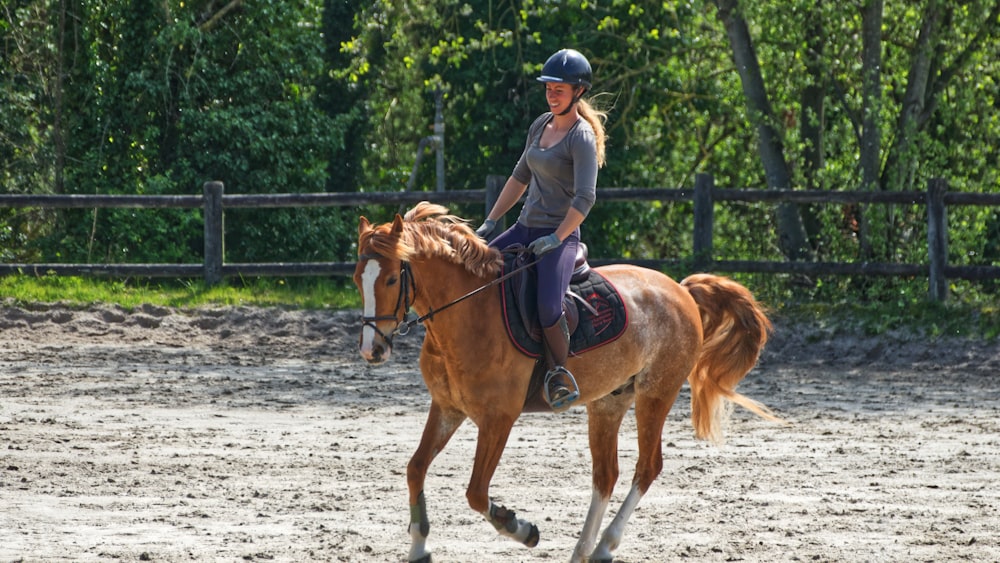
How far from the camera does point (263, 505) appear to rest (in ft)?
21.6

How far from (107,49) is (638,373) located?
47.2 feet

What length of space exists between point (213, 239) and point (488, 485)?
10078 mm

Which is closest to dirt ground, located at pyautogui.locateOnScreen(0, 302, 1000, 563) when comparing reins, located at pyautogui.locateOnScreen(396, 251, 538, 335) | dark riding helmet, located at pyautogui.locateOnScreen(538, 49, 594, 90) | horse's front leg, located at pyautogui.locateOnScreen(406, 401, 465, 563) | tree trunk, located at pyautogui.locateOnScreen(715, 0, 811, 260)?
horse's front leg, located at pyautogui.locateOnScreen(406, 401, 465, 563)

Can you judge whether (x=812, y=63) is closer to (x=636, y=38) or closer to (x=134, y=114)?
(x=636, y=38)

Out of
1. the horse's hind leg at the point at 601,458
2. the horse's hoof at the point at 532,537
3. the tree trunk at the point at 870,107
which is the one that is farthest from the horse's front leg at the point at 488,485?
the tree trunk at the point at 870,107

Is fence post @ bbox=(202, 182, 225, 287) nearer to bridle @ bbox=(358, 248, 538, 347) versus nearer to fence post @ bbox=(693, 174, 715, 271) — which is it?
fence post @ bbox=(693, 174, 715, 271)

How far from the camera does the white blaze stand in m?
4.97

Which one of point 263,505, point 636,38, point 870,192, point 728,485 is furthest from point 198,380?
point 636,38

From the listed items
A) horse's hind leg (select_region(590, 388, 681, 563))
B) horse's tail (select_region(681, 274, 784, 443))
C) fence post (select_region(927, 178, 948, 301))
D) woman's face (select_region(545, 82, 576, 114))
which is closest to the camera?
woman's face (select_region(545, 82, 576, 114))

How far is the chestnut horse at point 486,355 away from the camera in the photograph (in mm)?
5191

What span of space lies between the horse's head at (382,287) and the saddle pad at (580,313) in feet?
1.83

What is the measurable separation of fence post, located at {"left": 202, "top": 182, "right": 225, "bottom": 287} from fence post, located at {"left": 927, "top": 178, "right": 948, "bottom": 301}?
7855mm

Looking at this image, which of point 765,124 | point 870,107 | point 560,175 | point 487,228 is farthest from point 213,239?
point 560,175

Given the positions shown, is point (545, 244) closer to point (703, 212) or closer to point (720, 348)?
point (720, 348)
